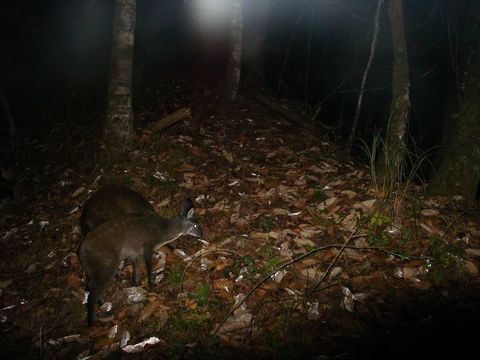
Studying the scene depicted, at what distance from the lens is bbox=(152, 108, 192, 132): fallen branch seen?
7738 millimetres

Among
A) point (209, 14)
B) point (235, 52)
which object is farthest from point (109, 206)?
point (209, 14)

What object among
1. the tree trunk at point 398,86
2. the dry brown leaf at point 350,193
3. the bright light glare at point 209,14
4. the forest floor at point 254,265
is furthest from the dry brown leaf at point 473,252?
the bright light glare at point 209,14

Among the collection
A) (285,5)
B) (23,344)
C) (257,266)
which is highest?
(285,5)

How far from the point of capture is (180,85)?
412 inches

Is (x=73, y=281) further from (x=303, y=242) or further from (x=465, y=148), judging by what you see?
(x=465, y=148)

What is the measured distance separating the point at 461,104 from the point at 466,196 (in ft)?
4.53

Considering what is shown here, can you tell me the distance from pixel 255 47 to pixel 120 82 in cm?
424

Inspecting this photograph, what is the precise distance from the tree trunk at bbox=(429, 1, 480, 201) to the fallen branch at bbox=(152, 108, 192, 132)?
16.1 ft

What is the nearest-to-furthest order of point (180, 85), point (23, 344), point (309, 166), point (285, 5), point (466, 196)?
1. point (23, 344)
2. point (466, 196)
3. point (309, 166)
4. point (180, 85)
5. point (285, 5)

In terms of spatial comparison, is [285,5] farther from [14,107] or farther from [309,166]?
[309,166]

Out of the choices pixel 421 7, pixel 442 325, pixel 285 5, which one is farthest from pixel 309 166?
pixel 421 7

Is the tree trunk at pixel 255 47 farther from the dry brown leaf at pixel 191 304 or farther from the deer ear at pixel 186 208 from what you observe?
the dry brown leaf at pixel 191 304

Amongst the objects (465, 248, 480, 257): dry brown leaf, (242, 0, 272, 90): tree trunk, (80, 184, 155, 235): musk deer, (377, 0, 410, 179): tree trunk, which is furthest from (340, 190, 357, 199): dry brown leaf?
(242, 0, 272, 90): tree trunk

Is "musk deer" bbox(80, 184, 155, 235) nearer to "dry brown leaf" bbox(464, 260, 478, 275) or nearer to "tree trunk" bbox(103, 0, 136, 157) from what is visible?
"tree trunk" bbox(103, 0, 136, 157)
